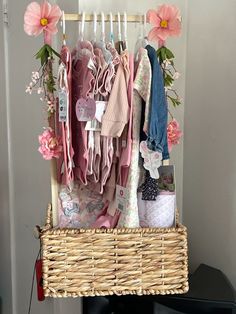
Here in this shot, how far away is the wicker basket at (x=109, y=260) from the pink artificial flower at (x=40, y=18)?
21.5 inches

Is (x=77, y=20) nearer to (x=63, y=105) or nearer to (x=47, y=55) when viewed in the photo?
(x=47, y=55)

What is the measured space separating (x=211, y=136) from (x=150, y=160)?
527mm

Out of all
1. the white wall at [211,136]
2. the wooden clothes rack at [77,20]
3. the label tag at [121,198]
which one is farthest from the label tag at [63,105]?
the white wall at [211,136]

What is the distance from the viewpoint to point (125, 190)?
43.5 inches

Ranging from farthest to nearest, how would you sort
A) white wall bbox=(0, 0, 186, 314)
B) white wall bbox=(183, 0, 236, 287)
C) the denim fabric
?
white wall bbox=(0, 0, 186, 314)
white wall bbox=(183, 0, 236, 287)
the denim fabric

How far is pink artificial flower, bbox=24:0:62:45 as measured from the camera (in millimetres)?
1051

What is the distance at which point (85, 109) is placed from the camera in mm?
1068

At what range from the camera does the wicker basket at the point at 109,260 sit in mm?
1066

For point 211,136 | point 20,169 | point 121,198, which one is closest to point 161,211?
point 121,198

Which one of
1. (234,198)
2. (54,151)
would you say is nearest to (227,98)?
(234,198)

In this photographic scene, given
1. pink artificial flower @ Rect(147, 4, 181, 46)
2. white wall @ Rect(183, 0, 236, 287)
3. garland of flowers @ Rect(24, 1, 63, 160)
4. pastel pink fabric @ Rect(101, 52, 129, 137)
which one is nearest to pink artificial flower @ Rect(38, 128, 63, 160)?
garland of flowers @ Rect(24, 1, 63, 160)

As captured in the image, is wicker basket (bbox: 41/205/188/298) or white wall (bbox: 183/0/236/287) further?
white wall (bbox: 183/0/236/287)

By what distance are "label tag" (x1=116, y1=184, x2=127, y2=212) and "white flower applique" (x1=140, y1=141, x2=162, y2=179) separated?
0.09 meters

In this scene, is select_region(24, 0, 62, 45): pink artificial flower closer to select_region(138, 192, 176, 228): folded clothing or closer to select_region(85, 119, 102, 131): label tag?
select_region(85, 119, 102, 131): label tag
